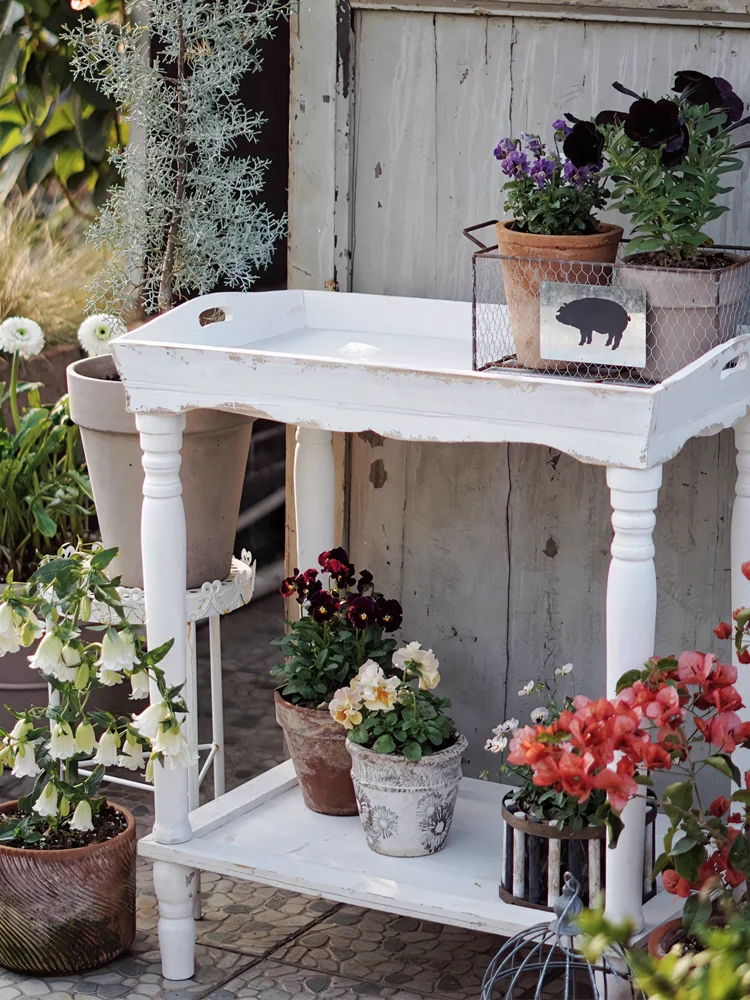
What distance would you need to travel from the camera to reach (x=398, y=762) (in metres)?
2.39

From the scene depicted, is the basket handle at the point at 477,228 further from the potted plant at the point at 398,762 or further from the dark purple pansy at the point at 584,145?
the potted plant at the point at 398,762

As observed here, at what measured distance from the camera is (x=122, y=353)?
2.32 metres

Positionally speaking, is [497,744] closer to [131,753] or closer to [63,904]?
[131,753]

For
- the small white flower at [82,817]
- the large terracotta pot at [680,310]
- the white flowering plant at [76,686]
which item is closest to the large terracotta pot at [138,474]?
the white flowering plant at [76,686]

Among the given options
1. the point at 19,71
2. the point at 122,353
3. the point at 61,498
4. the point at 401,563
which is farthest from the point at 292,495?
the point at 19,71

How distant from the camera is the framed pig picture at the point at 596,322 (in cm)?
212

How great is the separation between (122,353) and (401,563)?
770 millimetres

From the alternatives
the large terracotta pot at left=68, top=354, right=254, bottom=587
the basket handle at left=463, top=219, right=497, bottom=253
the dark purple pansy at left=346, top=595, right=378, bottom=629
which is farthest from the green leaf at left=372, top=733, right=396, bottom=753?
the basket handle at left=463, top=219, right=497, bottom=253

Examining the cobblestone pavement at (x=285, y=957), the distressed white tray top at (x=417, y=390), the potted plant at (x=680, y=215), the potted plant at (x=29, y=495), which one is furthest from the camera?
the potted plant at (x=29, y=495)

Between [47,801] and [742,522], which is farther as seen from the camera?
[47,801]

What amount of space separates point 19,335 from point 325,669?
1.22m

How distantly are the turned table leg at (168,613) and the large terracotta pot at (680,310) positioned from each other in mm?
743

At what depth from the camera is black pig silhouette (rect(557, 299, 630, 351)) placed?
2121mm

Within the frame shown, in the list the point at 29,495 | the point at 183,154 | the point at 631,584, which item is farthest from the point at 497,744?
the point at 29,495
